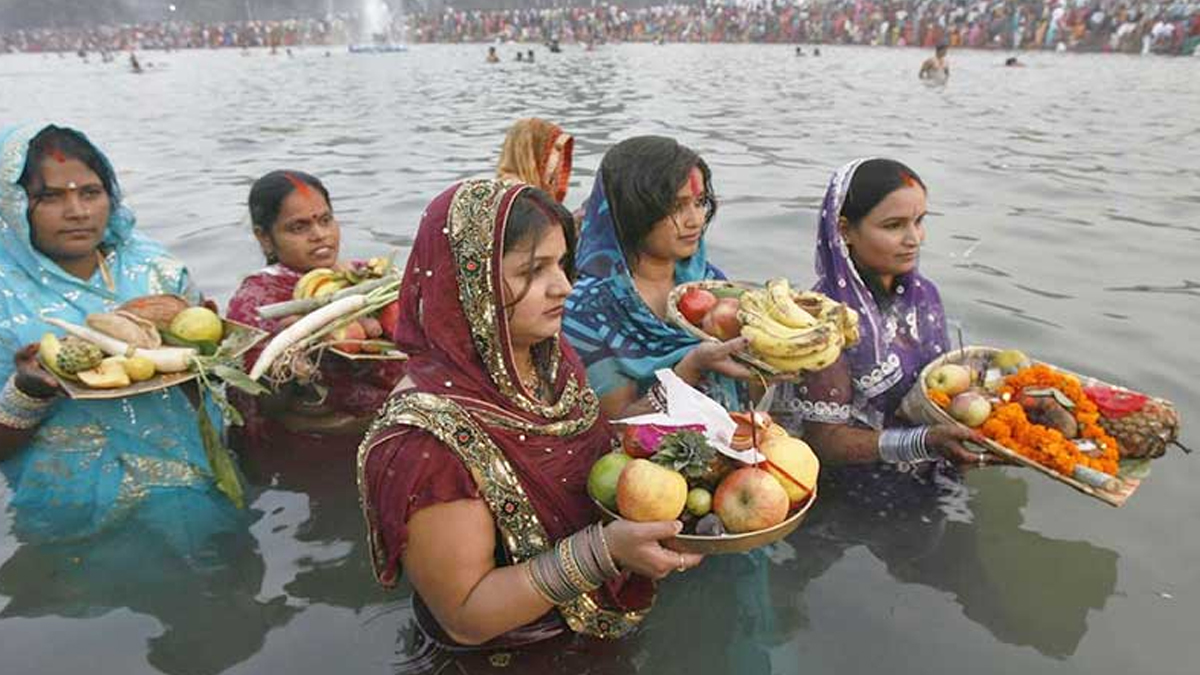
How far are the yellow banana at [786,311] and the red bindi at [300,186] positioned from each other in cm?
228

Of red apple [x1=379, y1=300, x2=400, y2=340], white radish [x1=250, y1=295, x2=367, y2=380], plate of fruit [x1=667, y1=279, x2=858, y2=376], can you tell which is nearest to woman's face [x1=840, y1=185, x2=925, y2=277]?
plate of fruit [x1=667, y1=279, x2=858, y2=376]

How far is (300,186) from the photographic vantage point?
3.79m

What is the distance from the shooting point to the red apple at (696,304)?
333cm

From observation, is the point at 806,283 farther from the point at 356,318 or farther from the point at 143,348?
the point at 143,348

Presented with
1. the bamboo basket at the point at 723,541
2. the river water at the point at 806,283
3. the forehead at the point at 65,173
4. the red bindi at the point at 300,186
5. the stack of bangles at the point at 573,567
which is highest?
the forehead at the point at 65,173

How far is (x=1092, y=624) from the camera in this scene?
131 inches

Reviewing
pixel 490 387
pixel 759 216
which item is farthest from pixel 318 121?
pixel 490 387

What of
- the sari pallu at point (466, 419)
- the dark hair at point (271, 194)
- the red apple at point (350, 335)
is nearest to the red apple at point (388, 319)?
the red apple at point (350, 335)

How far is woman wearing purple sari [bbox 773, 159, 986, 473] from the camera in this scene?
332 centimetres

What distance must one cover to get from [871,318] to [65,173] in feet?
11.3

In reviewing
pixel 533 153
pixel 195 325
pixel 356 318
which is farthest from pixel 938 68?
pixel 195 325

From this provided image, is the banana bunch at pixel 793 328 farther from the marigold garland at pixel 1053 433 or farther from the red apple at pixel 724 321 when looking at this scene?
the marigold garland at pixel 1053 433

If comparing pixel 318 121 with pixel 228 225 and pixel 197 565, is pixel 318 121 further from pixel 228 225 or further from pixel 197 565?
pixel 197 565

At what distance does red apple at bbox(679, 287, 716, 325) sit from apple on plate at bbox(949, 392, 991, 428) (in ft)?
3.44
